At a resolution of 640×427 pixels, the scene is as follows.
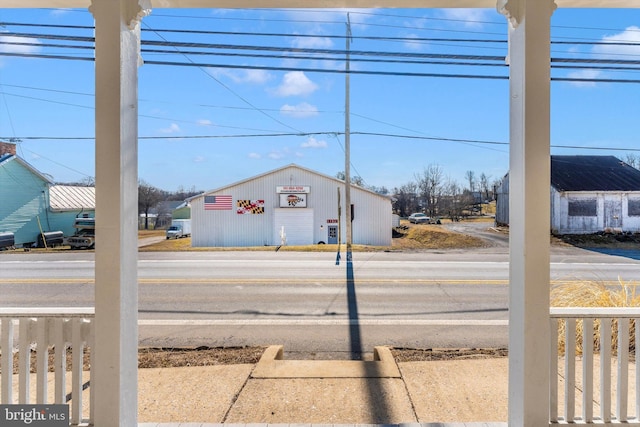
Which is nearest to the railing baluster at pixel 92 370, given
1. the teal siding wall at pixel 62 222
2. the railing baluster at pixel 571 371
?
the railing baluster at pixel 571 371

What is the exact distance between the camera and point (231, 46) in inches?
207

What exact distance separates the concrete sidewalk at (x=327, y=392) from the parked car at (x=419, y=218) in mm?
24410

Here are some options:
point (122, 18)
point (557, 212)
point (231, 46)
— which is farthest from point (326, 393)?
point (557, 212)

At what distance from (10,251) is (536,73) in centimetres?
Result: 1545

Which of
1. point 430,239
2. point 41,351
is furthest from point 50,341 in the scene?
point 430,239

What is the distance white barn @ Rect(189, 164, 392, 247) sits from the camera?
19.4 meters

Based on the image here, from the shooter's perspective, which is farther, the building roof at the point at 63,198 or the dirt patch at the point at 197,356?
the building roof at the point at 63,198

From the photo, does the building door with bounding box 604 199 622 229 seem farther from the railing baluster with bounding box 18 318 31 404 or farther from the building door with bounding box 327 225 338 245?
the railing baluster with bounding box 18 318 31 404

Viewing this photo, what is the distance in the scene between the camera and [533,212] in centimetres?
185

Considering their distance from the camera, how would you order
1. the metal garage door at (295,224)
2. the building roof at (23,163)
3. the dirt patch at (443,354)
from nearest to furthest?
the dirt patch at (443,354) → the building roof at (23,163) → the metal garage door at (295,224)

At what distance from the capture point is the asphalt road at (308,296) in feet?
15.1

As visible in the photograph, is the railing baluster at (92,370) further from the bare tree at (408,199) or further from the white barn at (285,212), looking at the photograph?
the bare tree at (408,199)

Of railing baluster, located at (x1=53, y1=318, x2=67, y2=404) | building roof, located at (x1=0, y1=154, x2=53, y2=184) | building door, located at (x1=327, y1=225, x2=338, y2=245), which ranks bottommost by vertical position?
building door, located at (x1=327, y1=225, x2=338, y2=245)

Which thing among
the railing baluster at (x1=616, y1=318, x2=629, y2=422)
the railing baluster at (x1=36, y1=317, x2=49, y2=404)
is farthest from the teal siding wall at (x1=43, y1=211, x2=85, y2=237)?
the railing baluster at (x1=616, y1=318, x2=629, y2=422)
